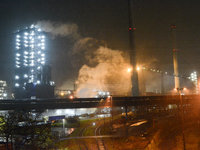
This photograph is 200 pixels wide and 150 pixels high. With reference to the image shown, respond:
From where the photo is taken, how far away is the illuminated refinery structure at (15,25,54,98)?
51.5 meters

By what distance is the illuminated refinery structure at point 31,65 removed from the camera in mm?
51500

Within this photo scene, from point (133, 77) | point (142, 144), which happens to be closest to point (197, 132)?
point (142, 144)

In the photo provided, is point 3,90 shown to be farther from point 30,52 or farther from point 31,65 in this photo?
point 30,52

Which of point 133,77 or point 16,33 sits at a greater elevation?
point 16,33

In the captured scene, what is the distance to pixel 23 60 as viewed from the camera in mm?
57500

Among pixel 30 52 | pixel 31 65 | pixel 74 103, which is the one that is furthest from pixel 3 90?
pixel 74 103

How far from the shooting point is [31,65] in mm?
56000

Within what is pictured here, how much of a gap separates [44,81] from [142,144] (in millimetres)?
40407

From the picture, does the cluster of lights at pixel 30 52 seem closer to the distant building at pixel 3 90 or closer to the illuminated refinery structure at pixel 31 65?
the illuminated refinery structure at pixel 31 65

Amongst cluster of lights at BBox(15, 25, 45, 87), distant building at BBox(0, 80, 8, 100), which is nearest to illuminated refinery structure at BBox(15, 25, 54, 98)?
cluster of lights at BBox(15, 25, 45, 87)

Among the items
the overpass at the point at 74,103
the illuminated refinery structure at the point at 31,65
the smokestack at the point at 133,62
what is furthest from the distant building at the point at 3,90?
the smokestack at the point at 133,62

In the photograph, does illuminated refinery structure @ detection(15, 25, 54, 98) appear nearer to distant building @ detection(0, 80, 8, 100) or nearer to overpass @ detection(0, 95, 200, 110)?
distant building @ detection(0, 80, 8, 100)

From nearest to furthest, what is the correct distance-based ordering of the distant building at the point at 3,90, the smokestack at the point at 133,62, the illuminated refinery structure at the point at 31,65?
the smokestack at the point at 133,62 → the illuminated refinery structure at the point at 31,65 → the distant building at the point at 3,90

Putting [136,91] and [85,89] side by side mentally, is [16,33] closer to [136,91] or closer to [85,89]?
[85,89]
